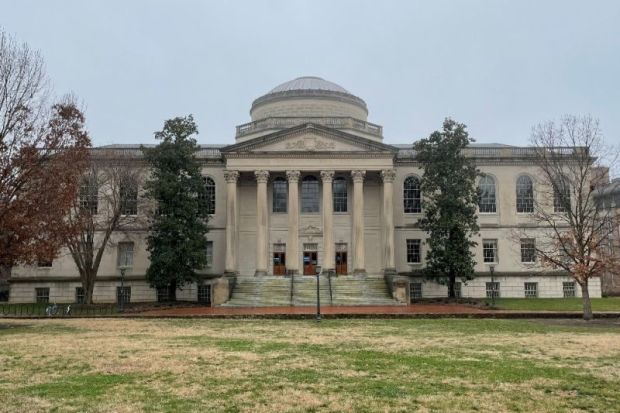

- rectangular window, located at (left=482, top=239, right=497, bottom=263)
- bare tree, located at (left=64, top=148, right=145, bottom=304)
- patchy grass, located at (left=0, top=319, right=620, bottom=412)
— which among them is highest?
bare tree, located at (left=64, top=148, right=145, bottom=304)

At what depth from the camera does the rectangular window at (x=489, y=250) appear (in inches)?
1890

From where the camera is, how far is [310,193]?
4750cm

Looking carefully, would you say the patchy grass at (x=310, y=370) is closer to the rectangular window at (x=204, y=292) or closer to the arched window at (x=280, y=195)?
the rectangular window at (x=204, y=292)

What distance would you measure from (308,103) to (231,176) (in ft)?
37.7

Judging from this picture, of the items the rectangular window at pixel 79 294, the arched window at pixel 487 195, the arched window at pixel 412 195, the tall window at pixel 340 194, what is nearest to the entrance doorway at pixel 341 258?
the tall window at pixel 340 194

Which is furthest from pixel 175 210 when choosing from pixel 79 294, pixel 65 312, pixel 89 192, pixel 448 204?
pixel 448 204

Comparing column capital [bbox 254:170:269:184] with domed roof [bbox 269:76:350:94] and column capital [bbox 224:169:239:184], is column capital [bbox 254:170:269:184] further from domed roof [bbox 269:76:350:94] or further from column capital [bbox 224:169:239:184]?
domed roof [bbox 269:76:350:94]

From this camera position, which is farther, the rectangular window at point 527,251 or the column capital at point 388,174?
the rectangular window at point 527,251

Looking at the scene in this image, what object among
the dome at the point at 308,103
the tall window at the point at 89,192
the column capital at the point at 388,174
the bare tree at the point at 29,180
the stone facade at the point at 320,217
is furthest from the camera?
the dome at the point at 308,103

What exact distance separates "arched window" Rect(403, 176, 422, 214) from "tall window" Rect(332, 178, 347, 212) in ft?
16.9

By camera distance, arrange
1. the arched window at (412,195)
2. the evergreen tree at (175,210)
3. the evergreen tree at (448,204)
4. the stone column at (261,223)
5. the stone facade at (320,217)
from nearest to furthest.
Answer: the evergreen tree at (175,210) → the evergreen tree at (448,204) → the stone column at (261,223) → the stone facade at (320,217) → the arched window at (412,195)

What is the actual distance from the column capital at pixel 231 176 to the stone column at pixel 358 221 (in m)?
8.96

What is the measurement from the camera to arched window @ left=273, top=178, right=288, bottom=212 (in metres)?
47.3

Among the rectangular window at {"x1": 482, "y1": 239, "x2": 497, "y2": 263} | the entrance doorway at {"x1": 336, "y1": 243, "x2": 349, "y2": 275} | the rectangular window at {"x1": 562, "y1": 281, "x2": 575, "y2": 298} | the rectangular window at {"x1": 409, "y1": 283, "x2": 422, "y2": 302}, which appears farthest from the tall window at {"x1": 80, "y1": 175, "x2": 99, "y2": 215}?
the rectangular window at {"x1": 562, "y1": 281, "x2": 575, "y2": 298}
